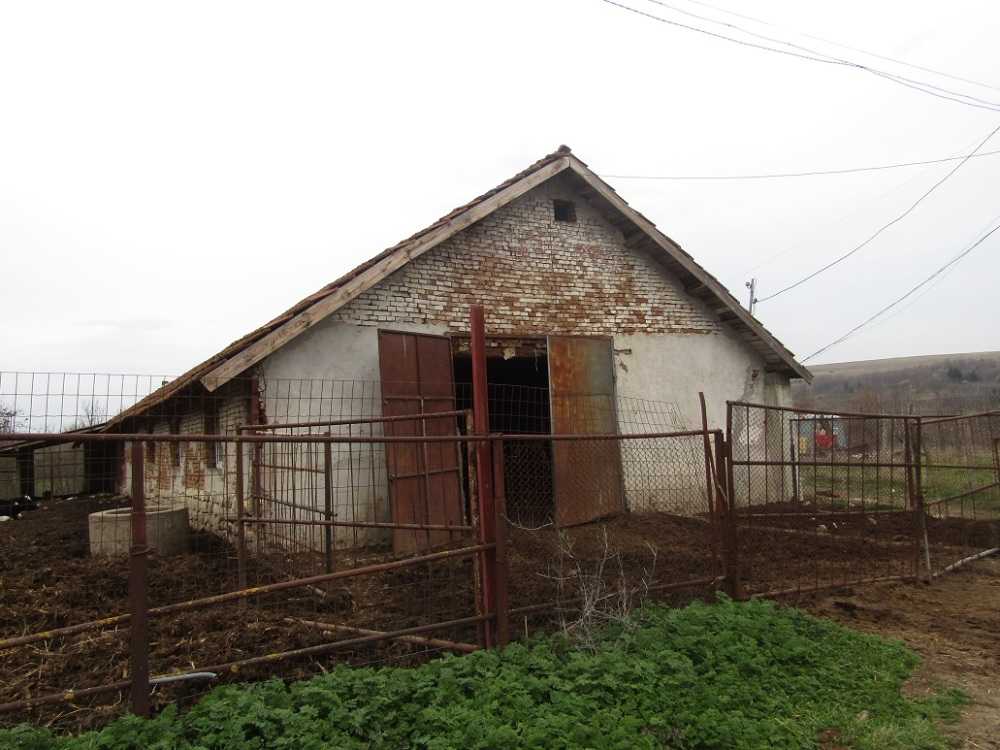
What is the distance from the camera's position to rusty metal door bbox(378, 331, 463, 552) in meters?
8.59

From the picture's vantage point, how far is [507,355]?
10234mm

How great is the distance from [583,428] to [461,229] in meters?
3.56

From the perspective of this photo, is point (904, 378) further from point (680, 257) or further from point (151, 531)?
point (151, 531)

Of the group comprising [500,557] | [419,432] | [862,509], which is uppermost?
[419,432]

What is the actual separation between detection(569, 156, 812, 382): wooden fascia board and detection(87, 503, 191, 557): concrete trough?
306 inches

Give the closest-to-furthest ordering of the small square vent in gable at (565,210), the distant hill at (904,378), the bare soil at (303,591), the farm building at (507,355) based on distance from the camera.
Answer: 1. the bare soil at (303,591)
2. the farm building at (507,355)
3. the small square vent in gable at (565,210)
4. the distant hill at (904,378)

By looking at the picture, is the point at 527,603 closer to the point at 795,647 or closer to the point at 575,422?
the point at 795,647

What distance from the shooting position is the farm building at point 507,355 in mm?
8711

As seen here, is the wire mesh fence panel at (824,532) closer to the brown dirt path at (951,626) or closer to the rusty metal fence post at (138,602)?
the brown dirt path at (951,626)

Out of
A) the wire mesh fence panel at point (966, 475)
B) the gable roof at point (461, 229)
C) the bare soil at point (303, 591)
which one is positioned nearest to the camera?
the bare soil at point (303, 591)

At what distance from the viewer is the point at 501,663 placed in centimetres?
438

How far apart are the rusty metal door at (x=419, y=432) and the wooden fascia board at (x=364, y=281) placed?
0.74 m

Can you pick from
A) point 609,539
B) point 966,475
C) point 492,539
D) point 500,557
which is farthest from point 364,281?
point 966,475

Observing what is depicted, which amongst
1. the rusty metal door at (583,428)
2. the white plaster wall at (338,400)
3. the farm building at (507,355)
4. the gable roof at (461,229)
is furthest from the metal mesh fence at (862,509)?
the white plaster wall at (338,400)
